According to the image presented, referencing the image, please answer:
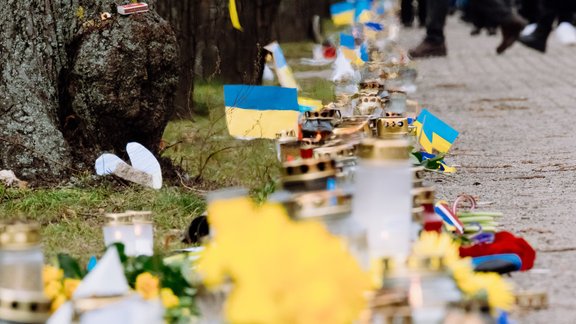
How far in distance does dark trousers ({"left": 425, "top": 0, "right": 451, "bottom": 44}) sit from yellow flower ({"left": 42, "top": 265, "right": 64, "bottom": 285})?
417 inches

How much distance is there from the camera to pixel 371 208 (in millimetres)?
3639

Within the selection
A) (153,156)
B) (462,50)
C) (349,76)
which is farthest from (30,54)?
(462,50)

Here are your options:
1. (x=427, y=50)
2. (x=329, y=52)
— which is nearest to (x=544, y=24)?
(x=427, y=50)

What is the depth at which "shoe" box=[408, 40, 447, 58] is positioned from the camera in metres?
14.7

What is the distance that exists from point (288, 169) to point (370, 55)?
5629 mm

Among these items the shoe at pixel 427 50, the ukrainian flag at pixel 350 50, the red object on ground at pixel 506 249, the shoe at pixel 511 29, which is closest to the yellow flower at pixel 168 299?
the red object on ground at pixel 506 249

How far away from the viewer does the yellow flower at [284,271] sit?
289cm

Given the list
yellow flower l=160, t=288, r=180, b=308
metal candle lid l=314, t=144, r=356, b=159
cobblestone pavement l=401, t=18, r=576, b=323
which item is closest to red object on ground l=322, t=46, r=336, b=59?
cobblestone pavement l=401, t=18, r=576, b=323

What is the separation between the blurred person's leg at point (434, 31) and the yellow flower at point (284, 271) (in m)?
11.1

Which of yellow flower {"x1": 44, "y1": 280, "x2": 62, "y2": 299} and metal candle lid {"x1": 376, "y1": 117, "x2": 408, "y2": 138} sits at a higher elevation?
metal candle lid {"x1": 376, "y1": 117, "x2": 408, "y2": 138}

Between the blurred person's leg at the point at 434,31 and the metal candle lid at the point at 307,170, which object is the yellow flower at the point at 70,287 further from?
the blurred person's leg at the point at 434,31

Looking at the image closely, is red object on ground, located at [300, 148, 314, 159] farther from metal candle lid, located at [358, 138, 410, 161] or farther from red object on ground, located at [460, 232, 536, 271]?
metal candle lid, located at [358, 138, 410, 161]

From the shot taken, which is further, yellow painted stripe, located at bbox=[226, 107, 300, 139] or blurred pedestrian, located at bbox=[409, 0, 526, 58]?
blurred pedestrian, located at bbox=[409, 0, 526, 58]

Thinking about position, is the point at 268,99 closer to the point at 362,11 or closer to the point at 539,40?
the point at 362,11
